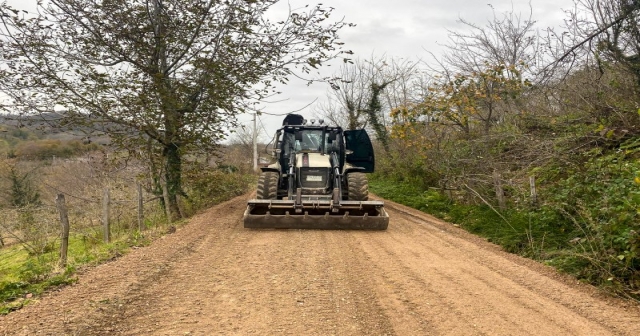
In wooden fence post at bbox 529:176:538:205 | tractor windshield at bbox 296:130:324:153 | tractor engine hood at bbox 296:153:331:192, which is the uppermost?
tractor windshield at bbox 296:130:324:153

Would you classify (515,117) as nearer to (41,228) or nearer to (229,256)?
(229,256)

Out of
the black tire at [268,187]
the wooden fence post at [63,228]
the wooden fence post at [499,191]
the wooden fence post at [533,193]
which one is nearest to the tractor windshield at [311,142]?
the black tire at [268,187]

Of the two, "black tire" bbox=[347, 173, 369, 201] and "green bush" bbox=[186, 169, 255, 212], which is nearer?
"black tire" bbox=[347, 173, 369, 201]

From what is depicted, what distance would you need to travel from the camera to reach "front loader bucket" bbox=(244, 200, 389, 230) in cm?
944

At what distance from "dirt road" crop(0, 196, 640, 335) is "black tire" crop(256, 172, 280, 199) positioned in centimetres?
263

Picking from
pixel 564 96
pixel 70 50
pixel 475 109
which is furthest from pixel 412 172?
pixel 70 50

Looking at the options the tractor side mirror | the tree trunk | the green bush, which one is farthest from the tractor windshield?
the tree trunk

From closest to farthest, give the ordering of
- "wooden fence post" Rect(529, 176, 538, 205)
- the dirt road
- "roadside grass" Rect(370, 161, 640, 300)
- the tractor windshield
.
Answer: the dirt road, "roadside grass" Rect(370, 161, 640, 300), "wooden fence post" Rect(529, 176, 538, 205), the tractor windshield

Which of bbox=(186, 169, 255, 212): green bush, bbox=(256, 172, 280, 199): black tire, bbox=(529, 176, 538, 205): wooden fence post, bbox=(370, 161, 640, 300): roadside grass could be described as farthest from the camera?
bbox=(186, 169, 255, 212): green bush

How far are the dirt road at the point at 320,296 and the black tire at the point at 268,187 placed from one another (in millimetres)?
2627

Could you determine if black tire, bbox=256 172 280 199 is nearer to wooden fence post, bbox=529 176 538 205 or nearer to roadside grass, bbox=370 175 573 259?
roadside grass, bbox=370 175 573 259

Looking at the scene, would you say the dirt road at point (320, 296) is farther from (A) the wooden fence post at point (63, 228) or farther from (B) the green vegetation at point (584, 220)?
(A) the wooden fence post at point (63, 228)

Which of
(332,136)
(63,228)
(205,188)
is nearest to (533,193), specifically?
(332,136)

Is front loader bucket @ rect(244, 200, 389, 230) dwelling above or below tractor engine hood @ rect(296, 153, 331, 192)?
below
